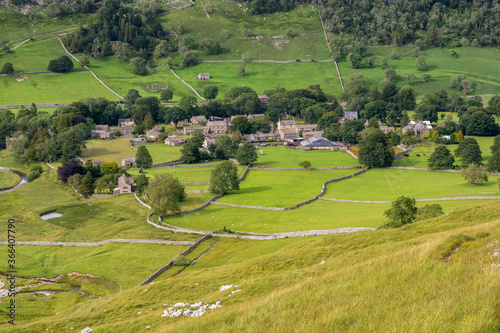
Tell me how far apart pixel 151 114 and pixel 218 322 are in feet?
407

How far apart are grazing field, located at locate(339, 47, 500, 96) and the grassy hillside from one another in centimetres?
13503

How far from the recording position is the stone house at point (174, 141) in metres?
119

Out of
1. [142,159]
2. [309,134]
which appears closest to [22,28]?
[142,159]

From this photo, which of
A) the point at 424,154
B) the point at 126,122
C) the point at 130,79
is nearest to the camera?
the point at 424,154

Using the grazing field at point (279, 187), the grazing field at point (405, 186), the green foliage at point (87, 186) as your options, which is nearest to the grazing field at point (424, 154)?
the grazing field at point (405, 186)

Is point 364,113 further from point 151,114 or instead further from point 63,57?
point 63,57

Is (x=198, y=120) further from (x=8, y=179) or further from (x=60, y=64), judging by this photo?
(x=60, y=64)

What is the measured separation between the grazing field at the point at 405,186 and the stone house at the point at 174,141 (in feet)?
157

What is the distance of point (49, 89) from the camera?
157 metres

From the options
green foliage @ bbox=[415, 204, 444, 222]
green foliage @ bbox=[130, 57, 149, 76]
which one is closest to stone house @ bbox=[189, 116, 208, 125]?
green foliage @ bbox=[130, 57, 149, 76]

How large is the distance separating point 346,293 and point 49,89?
15544cm

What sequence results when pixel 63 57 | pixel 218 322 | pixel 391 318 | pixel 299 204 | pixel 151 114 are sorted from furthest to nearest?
pixel 63 57
pixel 151 114
pixel 299 204
pixel 218 322
pixel 391 318

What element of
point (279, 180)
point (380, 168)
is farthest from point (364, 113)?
point (279, 180)

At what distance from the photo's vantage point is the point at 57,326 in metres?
32.7
